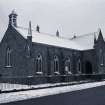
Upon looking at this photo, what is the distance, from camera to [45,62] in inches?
1352

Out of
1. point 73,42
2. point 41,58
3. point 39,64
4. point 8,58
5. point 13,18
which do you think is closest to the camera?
point 39,64

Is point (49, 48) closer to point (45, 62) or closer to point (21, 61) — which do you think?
point (45, 62)

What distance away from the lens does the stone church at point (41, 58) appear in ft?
103

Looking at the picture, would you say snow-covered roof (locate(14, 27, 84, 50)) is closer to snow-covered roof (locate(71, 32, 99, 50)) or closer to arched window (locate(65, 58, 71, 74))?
snow-covered roof (locate(71, 32, 99, 50))

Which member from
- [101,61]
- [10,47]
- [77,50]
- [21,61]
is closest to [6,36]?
[10,47]

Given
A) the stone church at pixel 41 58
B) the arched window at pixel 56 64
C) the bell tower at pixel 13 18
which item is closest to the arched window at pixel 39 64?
the stone church at pixel 41 58

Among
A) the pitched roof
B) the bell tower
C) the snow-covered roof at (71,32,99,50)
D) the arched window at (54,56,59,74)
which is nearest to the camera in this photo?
the bell tower

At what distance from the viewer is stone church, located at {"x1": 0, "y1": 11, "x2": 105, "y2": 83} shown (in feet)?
103

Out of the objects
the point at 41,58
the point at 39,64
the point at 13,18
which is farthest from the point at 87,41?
the point at 13,18

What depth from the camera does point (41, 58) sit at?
33.8 m

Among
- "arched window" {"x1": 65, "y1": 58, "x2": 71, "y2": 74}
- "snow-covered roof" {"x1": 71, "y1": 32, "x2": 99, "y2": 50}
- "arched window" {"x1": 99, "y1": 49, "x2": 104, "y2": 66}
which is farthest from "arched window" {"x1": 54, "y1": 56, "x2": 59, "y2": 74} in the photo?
"arched window" {"x1": 99, "y1": 49, "x2": 104, "y2": 66}

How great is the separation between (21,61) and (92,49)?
17.4 meters

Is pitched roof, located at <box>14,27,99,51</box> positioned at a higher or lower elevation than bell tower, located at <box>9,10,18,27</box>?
lower

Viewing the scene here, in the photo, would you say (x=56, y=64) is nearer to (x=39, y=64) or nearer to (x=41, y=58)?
(x=41, y=58)
